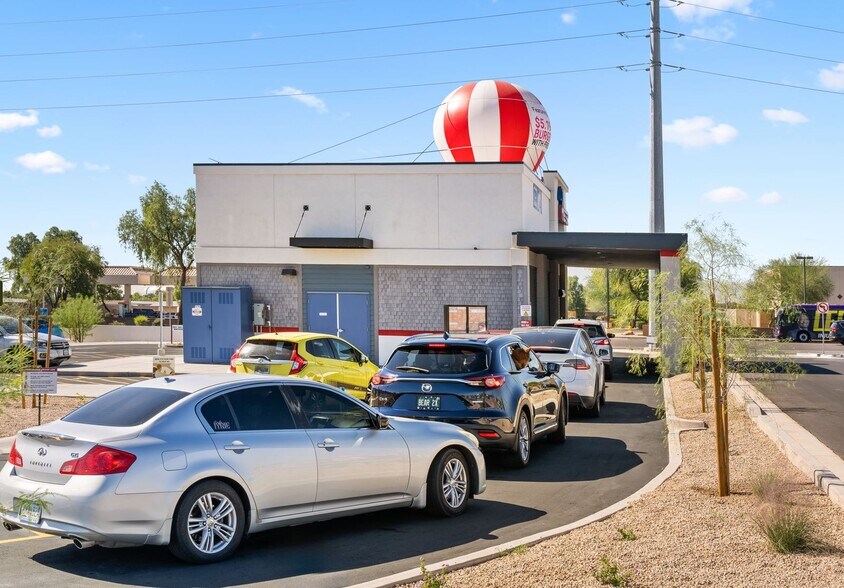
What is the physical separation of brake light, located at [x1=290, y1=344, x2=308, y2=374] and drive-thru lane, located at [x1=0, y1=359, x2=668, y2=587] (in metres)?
5.46

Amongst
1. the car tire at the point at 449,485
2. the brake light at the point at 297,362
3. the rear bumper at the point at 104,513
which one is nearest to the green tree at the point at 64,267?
the brake light at the point at 297,362

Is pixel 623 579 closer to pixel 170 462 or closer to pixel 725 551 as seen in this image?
pixel 725 551

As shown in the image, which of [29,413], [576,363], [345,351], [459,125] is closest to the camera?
[576,363]

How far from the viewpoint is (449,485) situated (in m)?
9.20

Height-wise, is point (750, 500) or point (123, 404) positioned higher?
point (123, 404)

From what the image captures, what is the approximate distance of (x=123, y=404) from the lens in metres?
7.68

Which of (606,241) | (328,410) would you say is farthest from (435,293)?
(328,410)

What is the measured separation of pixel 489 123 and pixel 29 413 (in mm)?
20964

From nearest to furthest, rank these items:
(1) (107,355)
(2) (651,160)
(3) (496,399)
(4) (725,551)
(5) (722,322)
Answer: (4) (725,551) < (5) (722,322) < (3) (496,399) < (2) (651,160) < (1) (107,355)

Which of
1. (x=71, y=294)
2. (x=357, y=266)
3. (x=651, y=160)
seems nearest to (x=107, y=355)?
(x=357, y=266)

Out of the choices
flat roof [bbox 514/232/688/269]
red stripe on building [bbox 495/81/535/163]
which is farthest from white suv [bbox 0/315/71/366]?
red stripe on building [bbox 495/81/535/163]

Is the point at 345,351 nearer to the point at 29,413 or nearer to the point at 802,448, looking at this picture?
the point at 29,413

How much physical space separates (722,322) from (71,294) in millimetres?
74450

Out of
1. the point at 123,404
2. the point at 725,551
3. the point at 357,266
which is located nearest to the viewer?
the point at 725,551
